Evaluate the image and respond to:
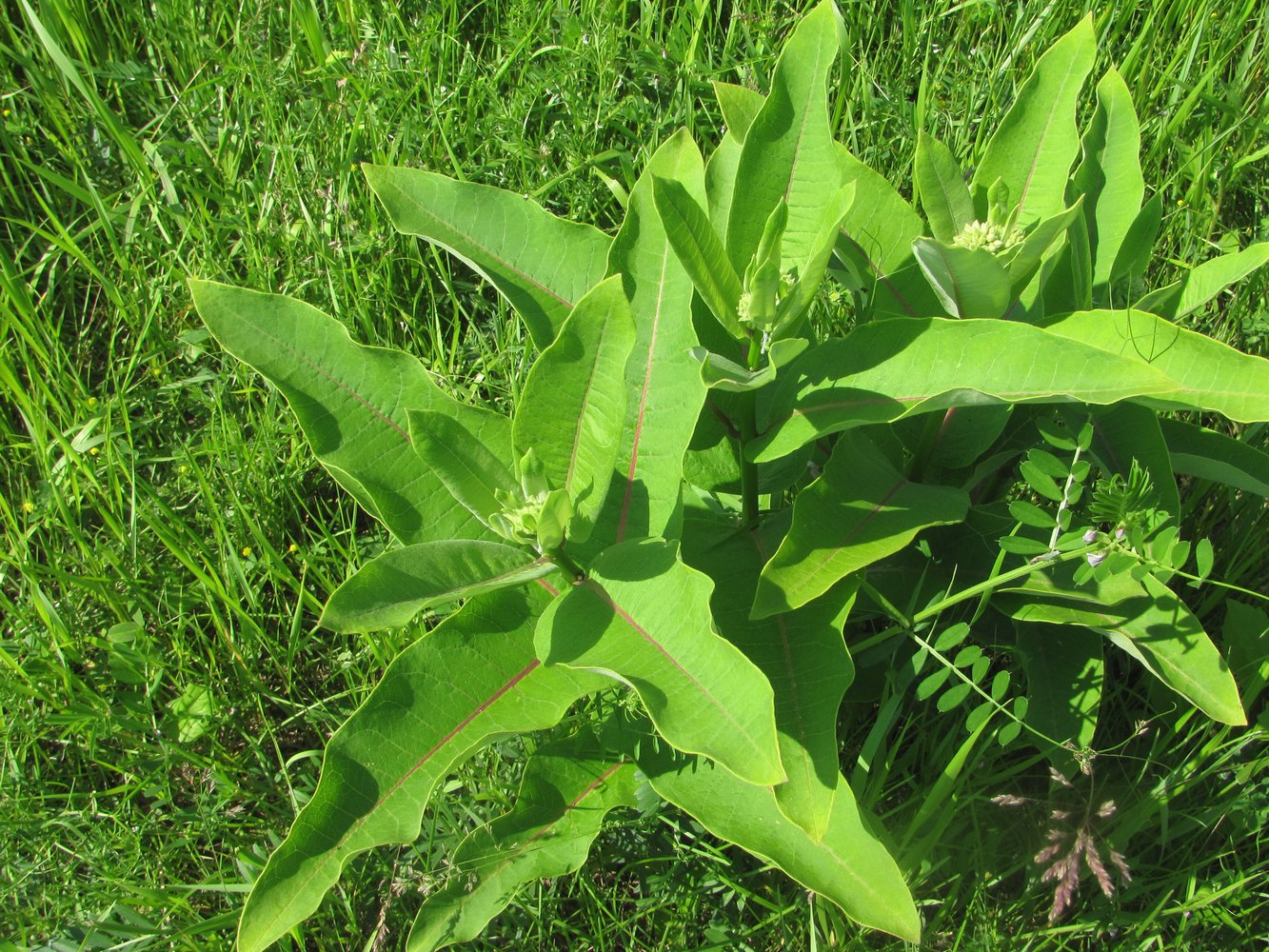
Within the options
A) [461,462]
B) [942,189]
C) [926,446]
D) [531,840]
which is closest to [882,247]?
[942,189]

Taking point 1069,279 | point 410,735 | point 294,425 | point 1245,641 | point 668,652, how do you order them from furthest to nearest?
point 294,425 → point 1245,641 → point 1069,279 → point 410,735 → point 668,652

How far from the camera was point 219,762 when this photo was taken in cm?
255

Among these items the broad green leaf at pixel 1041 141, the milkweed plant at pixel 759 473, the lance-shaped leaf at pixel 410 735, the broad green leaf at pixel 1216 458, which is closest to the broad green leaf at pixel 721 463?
the milkweed plant at pixel 759 473

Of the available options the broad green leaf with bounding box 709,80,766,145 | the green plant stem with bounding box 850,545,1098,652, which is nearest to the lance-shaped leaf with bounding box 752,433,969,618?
the green plant stem with bounding box 850,545,1098,652

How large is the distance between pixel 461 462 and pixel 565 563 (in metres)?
0.24

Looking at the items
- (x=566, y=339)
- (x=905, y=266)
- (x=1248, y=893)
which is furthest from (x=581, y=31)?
(x=1248, y=893)

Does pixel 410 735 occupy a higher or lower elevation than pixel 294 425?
higher

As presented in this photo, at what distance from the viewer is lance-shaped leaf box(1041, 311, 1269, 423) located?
170 centimetres

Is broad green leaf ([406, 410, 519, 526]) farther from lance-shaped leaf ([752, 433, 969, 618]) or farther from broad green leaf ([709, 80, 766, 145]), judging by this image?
broad green leaf ([709, 80, 766, 145])

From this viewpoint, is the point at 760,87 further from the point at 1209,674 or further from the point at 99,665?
the point at 99,665

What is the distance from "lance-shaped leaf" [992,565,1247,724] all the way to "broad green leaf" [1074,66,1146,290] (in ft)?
1.88

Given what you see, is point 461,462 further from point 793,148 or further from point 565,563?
point 793,148

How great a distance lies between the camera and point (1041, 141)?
205cm

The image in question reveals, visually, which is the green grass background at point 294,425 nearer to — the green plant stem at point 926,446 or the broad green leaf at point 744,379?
the green plant stem at point 926,446
